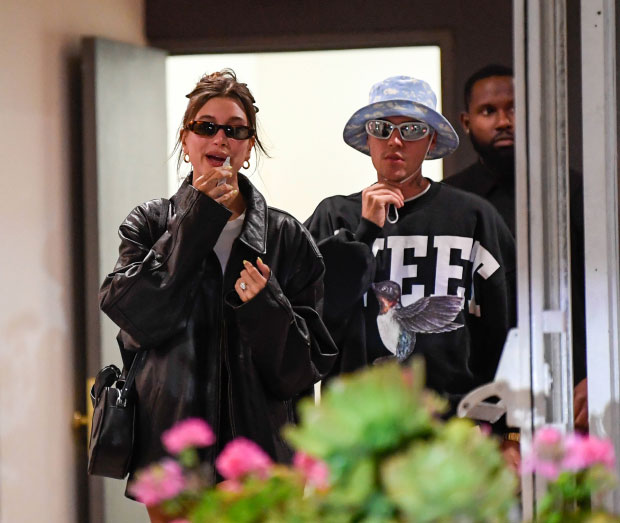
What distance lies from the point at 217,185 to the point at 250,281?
0.70ft

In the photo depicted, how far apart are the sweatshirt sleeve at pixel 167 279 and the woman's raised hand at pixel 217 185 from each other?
0.02m

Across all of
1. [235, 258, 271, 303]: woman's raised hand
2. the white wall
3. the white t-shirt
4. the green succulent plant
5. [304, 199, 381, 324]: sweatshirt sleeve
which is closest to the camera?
the green succulent plant

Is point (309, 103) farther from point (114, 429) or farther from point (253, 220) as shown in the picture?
point (114, 429)

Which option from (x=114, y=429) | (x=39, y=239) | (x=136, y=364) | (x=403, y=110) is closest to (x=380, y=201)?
(x=403, y=110)

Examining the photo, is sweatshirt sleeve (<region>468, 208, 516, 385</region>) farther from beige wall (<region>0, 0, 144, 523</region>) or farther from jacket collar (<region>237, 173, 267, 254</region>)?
beige wall (<region>0, 0, 144, 523</region>)

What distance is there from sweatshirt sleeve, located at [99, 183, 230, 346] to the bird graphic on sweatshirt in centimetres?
43

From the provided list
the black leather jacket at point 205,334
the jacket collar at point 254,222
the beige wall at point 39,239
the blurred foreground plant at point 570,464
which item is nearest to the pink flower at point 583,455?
the blurred foreground plant at point 570,464

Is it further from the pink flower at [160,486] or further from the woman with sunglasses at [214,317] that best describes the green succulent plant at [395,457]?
the woman with sunglasses at [214,317]

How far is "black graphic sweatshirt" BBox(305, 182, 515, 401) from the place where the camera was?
2297 millimetres

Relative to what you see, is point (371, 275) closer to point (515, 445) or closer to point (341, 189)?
point (341, 189)

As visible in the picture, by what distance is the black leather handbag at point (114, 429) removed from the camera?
2.14 m

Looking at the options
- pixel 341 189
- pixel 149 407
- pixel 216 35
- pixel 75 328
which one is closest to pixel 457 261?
pixel 341 189

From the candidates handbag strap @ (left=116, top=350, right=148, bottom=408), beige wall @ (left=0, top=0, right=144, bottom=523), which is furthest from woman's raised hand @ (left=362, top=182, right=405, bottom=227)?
beige wall @ (left=0, top=0, right=144, bottom=523)

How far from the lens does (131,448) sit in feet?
7.09
